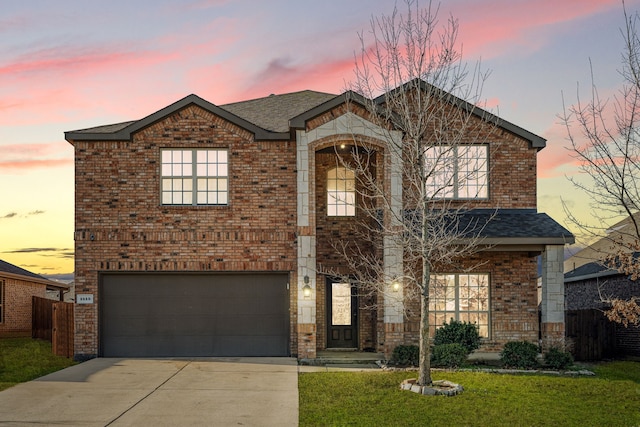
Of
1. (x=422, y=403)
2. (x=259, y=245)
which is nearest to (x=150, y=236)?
(x=259, y=245)

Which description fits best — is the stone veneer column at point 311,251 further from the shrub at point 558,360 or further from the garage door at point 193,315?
the shrub at point 558,360

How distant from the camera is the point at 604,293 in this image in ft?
76.9

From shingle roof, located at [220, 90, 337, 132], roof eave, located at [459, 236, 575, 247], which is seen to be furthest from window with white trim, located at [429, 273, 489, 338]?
shingle roof, located at [220, 90, 337, 132]

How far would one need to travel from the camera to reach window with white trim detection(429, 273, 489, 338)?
60.2 ft

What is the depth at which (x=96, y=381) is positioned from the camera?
14062 millimetres

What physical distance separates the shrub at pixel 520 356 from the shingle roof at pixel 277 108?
842 cm

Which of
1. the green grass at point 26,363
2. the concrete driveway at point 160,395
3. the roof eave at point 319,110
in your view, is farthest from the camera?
the roof eave at point 319,110

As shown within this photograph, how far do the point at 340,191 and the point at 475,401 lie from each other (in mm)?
8617

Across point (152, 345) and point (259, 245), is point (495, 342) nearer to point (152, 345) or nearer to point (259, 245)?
point (259, 245)

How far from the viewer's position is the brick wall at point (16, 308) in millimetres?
27922

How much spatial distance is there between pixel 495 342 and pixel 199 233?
28.6 feet

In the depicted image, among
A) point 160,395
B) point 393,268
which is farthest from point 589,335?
point 160,395

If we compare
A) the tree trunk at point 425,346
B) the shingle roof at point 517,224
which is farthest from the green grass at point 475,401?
the shingle roof at point 517,224

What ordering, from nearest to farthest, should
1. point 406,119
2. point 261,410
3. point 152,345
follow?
point 261,410 → point 406,119 → point 152,345
